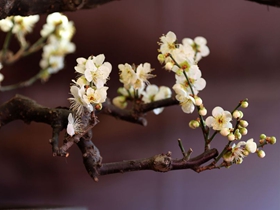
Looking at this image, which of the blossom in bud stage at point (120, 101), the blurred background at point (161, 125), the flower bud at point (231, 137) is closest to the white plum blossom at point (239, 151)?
the flower bud at point (231, 137)

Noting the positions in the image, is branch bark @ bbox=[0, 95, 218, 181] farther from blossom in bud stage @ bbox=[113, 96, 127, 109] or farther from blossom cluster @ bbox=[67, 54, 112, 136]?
blossom in bud stage @ bbox=[113, 96, 127, 109]

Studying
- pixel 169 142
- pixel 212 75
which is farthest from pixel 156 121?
pixel 212 75

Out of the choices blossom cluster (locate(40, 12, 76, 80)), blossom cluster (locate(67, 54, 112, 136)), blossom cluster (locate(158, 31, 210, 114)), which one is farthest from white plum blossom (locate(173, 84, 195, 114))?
→ blossom cluster (locate(40, 12, 76, 80))

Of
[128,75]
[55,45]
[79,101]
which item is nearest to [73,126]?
[79,101]

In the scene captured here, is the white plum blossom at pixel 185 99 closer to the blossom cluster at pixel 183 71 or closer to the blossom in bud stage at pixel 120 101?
the blossom cluster at pixel 183 71

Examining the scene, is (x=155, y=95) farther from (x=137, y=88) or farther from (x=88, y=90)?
(x=88, y=90)

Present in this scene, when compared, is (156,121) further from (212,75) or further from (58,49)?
(58,49)
